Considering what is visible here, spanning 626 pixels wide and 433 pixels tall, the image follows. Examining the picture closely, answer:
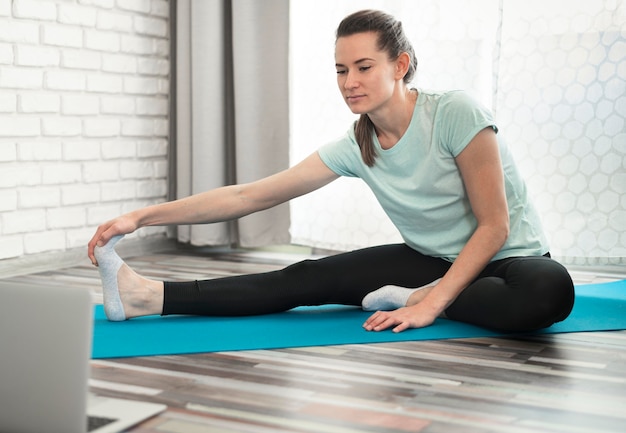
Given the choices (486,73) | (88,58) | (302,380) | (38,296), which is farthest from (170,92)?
(38,296)

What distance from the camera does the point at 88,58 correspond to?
332 cm

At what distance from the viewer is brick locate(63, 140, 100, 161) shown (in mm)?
3250

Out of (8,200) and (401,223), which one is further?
(8,200)

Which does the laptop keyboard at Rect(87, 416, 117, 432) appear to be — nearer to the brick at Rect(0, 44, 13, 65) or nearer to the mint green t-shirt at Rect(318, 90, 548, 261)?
the mint green t-shirt at Rect(318, 90, 548, 261)

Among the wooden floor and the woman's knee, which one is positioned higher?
the woman's knee

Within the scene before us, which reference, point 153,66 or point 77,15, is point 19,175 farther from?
point 153,66

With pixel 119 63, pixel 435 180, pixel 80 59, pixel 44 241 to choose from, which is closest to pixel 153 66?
pixel 119 63

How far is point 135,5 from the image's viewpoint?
3555 millimetres

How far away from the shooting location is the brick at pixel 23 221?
3.05 metres

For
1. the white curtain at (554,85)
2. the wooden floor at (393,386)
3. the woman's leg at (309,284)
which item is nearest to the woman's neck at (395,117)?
the woman's leg at (309,284)

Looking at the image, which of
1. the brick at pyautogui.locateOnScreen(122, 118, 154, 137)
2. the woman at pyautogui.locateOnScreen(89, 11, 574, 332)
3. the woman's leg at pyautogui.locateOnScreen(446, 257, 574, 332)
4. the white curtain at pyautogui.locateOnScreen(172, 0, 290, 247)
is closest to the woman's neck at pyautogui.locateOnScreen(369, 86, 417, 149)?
the woman at pyautogui.locateOnScreen(89, 11, 574, 332)

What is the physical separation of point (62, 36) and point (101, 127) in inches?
14.4

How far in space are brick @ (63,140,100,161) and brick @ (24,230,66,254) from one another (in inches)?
10.8

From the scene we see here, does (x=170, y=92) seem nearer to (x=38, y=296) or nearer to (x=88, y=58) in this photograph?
(x=88, y=58)
